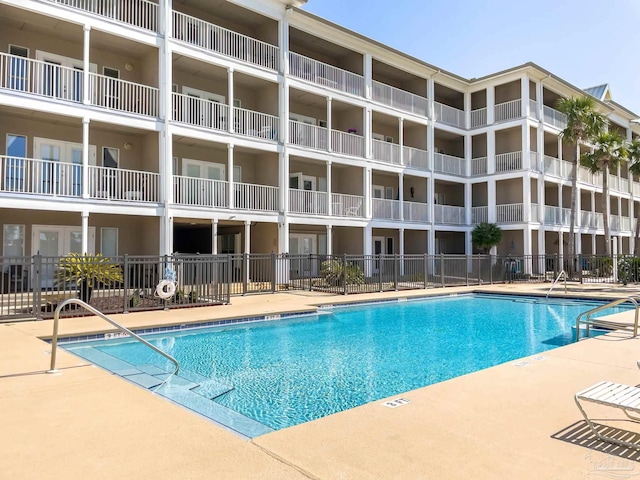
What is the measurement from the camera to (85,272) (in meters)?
12.0

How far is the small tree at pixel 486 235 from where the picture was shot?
1057 inches

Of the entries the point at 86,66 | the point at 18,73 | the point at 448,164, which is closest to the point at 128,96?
the point at 86,66

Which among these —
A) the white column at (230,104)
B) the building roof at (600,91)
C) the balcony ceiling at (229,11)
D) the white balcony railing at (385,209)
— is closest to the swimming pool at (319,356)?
the white column at (230,104)

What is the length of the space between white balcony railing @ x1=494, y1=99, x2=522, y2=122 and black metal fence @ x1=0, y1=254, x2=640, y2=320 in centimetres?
849

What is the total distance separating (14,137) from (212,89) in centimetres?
789

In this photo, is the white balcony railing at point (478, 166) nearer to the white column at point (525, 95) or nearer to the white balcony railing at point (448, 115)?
the white balcony railing at point (448, 115)

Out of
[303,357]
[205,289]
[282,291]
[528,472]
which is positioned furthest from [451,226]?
[528,472]

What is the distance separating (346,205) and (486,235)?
353 inches

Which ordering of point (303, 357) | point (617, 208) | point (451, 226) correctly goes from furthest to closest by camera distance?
point (617, 208), point (451, 226), point (303, 357)

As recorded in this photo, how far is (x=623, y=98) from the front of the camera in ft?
137

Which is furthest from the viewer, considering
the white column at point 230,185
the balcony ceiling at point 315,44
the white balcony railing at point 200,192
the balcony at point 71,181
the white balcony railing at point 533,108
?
the white balcony railing at point 533,108

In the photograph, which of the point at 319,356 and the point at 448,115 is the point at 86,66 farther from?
the point at 448,115

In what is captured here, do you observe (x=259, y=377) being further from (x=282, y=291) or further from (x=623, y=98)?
(x=623, y=98)

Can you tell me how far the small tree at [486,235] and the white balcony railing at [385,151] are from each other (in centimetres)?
634
